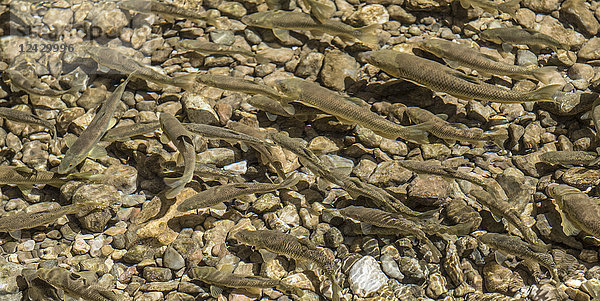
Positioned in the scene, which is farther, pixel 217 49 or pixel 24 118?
pixel 217 49

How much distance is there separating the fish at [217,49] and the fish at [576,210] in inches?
151

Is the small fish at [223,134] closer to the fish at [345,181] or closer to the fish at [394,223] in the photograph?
the fish at [345,181]

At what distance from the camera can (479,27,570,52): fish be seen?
21.5 ft

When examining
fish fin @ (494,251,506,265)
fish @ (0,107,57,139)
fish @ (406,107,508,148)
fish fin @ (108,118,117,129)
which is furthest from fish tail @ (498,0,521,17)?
fish @ (0,107,57,139)

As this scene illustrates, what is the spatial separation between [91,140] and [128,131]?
1.34 ft

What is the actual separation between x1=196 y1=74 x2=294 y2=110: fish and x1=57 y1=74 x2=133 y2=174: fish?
3.37 feet

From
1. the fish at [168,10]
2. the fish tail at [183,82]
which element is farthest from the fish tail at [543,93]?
the fish at [168,10]

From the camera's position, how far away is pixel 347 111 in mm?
5707

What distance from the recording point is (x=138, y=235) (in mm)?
5320

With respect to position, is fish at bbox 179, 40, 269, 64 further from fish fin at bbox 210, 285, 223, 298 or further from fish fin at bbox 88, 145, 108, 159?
fish fin at bbox 210, 285, 223, 298

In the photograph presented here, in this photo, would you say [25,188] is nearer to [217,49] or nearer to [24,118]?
[24,118]

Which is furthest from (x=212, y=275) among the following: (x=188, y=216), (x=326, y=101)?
(x=326, y=101)

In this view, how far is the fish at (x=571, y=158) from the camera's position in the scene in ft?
18.2

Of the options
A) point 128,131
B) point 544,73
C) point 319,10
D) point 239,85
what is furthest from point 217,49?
point 544,73
